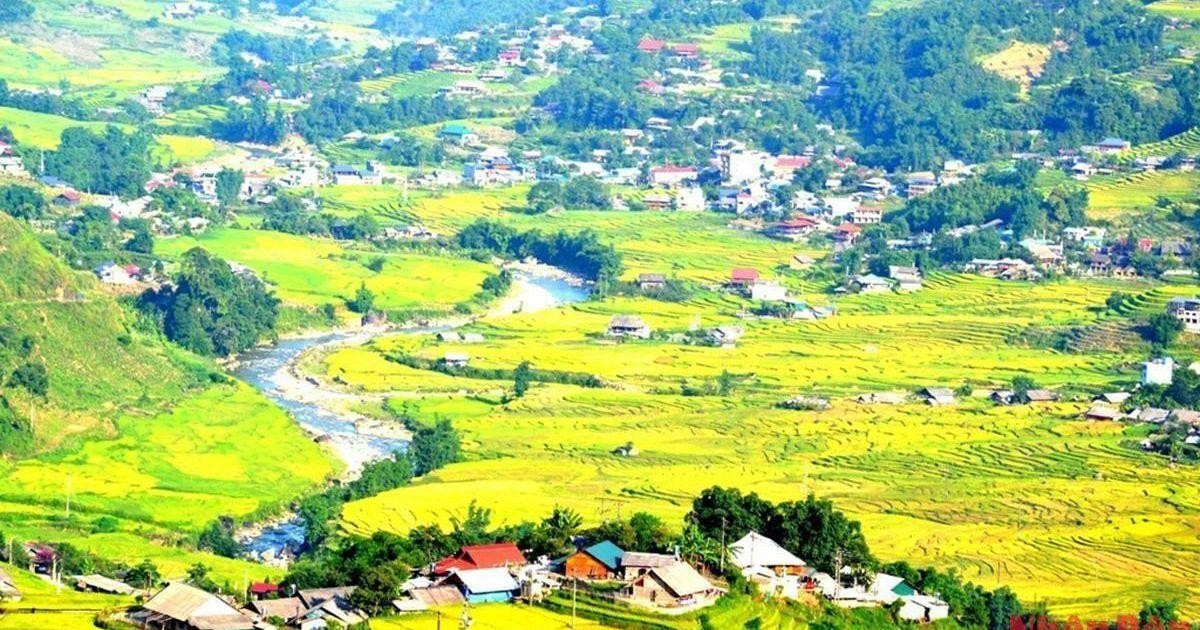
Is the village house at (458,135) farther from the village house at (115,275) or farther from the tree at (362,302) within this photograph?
the village house at (115,275)

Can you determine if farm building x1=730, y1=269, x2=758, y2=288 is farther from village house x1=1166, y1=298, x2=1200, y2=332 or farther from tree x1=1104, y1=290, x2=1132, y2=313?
village house x1=1166, y1=298, x2=1200, y2=332

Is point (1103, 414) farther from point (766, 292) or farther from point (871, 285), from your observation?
point (871, 285)

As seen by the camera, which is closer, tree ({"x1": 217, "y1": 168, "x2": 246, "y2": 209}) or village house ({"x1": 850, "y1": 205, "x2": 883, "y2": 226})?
tree ({"x1": 217, "y1": 168, "x2": 246, "y2": 209})

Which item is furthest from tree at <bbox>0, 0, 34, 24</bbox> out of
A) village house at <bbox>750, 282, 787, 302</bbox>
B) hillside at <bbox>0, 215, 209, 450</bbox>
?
hillside at <bbox>0, 215, 209, 450</bbox>

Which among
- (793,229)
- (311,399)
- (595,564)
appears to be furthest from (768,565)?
(793,229)

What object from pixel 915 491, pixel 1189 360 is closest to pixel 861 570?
pixel 915 491

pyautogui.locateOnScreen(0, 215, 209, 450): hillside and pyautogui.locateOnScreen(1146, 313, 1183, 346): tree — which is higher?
pyautogui.locateOnScreen(0, 215, 209, 450): hillside
